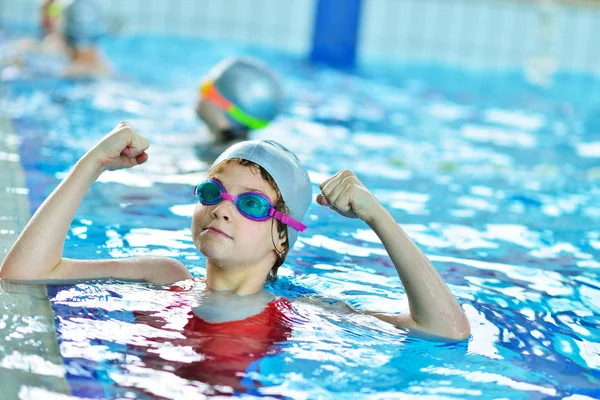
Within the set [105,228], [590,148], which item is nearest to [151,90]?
[590,148]

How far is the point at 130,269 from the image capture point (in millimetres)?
3621

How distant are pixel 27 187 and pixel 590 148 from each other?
528cm

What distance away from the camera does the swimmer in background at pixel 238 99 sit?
647cm

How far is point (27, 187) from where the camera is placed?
521cm

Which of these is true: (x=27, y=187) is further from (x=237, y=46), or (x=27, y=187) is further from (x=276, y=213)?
(x=237, y=46)

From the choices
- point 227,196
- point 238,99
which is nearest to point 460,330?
point 227,196

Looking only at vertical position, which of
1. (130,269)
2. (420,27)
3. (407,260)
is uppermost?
(420,27)

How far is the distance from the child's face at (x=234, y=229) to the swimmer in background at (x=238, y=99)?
3.09m

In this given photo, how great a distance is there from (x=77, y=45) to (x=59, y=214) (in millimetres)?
6126

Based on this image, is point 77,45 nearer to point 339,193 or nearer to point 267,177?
point 267,177

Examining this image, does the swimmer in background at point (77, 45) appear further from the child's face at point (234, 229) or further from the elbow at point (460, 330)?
the elbow at point (460, 330)

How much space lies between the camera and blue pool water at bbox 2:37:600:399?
3111 mm

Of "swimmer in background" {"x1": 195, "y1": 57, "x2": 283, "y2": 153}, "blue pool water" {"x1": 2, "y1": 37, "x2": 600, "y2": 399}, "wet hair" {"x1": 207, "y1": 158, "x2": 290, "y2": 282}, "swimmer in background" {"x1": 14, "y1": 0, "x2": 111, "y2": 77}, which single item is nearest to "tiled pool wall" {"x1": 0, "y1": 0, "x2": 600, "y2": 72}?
"blue pool water" {"x1": 2, "y1": 37, "x2": 600, "y2": 399}

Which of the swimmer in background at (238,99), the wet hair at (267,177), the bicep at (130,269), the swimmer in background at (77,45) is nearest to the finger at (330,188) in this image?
the wet hair at (267,177)
